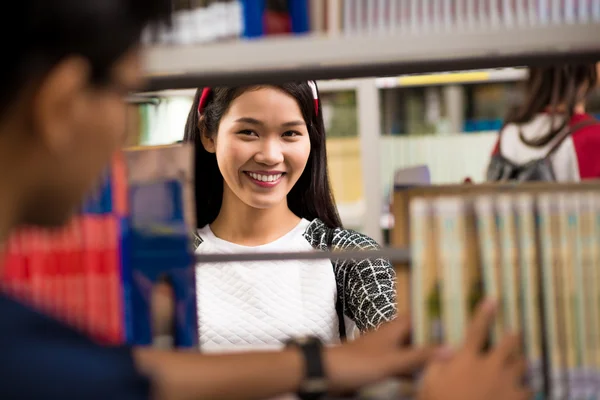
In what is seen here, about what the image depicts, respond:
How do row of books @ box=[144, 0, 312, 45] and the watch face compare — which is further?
row of books @ box=[144, 0, 312, 45]

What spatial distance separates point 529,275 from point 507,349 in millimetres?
110

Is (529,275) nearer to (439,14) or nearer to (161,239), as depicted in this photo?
(439,14)

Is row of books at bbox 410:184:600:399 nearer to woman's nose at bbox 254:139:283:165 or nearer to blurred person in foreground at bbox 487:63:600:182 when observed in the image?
woman's nose at bbox 254:139:283:165

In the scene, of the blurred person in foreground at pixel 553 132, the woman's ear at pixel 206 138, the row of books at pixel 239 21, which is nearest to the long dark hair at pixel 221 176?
the woman's ear at pixel 206 138

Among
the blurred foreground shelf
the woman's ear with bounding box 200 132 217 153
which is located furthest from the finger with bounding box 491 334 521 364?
the woman's ear with bounding box 200 132 217 153

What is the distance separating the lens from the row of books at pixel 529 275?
0.93 metres

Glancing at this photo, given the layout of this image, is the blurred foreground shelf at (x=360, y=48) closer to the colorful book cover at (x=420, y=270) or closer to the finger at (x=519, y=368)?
the colorful book cover at (x=420, y=270)

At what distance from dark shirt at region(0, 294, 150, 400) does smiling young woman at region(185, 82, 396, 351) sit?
3.21 feet

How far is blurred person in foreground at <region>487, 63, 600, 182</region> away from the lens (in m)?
2.10

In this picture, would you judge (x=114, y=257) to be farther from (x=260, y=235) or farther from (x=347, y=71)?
(x=260, y=235)

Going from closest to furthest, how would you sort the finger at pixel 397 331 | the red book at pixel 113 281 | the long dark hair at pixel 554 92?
1. the finger at pixel 397 331
2. the red book at pixel 113 281
3. the long dark hair at pixel 554 92

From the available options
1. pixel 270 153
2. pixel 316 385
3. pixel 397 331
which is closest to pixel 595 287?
pixel 397 331

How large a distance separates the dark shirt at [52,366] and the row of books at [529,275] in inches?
16.4

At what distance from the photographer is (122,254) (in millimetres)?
1033
